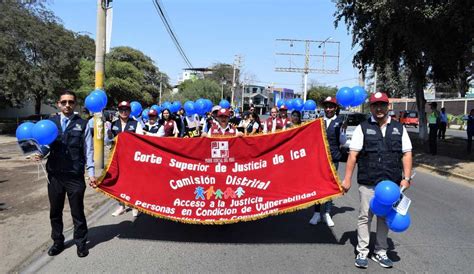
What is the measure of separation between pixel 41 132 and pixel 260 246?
2.89 m

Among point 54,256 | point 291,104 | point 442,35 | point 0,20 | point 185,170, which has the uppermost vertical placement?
point 0,20

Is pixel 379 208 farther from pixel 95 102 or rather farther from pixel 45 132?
pixel 95 102

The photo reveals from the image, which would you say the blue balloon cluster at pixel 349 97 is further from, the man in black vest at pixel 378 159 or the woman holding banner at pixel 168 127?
the woman holding banner at pixel 168 127

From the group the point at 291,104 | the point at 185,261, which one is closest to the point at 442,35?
the point at 291,104

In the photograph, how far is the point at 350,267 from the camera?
475 centimetres

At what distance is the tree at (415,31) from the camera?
12711mm

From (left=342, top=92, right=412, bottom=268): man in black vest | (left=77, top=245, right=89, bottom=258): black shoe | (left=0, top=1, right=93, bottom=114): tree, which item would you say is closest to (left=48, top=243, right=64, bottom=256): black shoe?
(left=77, top=245, right=89, bottom=258): black shoe

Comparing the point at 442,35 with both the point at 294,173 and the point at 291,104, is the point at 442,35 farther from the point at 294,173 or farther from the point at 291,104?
the point at 294,173

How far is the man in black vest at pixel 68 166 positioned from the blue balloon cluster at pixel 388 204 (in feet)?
10.7

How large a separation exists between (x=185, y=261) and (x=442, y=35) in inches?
499

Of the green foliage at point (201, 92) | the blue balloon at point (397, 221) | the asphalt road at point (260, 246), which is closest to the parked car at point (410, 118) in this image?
the asphalt road at point (260, 246)

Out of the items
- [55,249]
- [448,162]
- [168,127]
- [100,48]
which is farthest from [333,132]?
[448,162]

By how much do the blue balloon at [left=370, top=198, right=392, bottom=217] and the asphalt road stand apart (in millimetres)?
656

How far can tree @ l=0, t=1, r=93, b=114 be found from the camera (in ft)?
73.6
